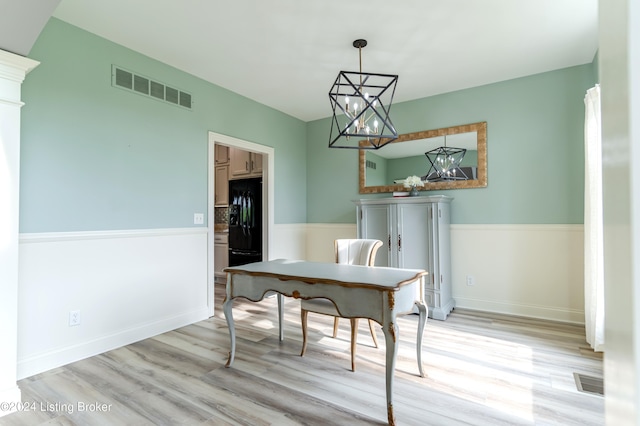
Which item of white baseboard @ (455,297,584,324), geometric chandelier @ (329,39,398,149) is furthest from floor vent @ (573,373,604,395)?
geometric chandelier @ (329,39,398,149)

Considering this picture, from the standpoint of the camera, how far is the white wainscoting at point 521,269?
335 centimetres

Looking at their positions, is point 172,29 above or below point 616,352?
above

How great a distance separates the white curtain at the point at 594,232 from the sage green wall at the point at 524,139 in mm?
509

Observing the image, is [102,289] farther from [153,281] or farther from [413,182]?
[413,182]

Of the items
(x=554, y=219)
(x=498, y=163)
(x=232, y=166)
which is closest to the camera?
(x=554, y=219)

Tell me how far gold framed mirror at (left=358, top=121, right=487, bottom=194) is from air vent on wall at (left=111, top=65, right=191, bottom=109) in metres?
2.45

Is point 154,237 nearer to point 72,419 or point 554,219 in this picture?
point 72,419

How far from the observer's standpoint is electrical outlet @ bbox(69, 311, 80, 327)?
8.42 feet

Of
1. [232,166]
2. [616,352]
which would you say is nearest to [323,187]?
[232,166]

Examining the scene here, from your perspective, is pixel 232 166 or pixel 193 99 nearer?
pixel 193 99

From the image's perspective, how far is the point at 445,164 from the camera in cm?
400

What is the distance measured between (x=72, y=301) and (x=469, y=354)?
3.24 metres

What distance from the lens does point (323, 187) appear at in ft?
16.6

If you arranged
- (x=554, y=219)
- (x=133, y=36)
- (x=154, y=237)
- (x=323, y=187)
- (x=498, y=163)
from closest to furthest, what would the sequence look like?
(x=133, y=36) < (x=154, y=237) < (x=554, y=219) < (x=498, y=163) < (x=323, y=187)
